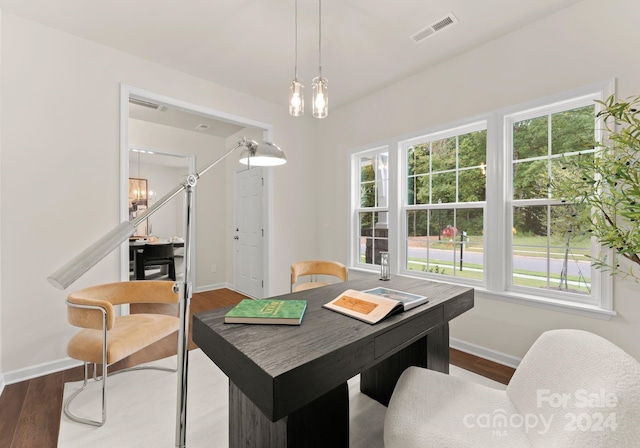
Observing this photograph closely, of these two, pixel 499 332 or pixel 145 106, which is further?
pixel 145 106

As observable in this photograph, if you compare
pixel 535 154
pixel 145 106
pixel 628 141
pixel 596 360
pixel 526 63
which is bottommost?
pixel 596 360

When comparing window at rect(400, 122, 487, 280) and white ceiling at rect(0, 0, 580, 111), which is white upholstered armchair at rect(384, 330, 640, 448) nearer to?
window at rect(400, 122, 487, 280)

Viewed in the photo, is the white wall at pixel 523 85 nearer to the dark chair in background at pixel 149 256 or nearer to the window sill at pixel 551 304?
the window sill at pixel 551 304

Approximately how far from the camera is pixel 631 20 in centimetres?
193

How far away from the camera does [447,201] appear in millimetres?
3006

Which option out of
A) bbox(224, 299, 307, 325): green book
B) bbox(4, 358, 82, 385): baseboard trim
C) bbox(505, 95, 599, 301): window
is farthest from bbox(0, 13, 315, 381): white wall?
bbox(505, 95, 599, 301): window

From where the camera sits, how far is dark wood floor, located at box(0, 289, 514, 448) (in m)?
1.64

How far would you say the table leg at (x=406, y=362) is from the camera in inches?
69.4

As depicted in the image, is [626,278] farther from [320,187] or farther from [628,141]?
[320,187]

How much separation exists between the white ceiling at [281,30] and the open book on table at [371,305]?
6.90ft

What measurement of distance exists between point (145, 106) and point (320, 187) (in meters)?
2.62

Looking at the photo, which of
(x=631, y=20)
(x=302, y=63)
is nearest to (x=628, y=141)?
(x=631, y=20)

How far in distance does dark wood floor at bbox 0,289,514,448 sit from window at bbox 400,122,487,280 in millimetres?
793

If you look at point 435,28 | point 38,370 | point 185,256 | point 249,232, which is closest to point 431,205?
point 435,28
